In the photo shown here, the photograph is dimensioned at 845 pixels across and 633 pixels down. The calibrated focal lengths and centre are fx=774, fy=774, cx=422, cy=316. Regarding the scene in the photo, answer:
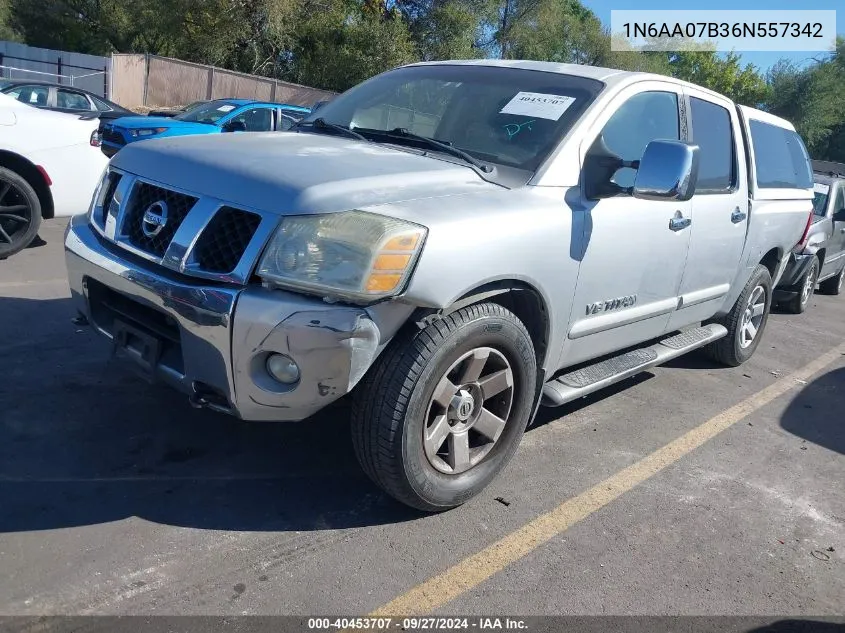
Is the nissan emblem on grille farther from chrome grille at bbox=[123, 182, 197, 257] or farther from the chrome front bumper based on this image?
the chrome front bumper

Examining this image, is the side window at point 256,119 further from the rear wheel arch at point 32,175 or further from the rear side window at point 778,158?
the rear side window at point 778,158

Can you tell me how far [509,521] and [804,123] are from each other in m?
45.3

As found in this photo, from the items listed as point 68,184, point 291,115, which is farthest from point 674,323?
point 291,115

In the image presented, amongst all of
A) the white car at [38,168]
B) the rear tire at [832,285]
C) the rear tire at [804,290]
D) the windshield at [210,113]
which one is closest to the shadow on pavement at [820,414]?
the rear tire at [804,290]

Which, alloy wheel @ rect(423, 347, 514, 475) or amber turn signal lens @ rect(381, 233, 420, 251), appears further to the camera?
alloy wheel @ rect(423, 347, 514, 475)

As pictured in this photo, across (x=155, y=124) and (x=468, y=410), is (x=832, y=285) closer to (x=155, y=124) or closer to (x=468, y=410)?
(x=468, y=410)

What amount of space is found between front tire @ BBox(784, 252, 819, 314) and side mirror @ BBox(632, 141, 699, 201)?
19.0 ft

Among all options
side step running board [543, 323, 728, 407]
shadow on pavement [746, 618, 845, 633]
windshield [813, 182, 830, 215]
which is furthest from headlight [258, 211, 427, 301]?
windshield [813, 182, 830, 215]

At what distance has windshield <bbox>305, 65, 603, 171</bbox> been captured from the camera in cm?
366

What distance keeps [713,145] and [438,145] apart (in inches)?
81.2

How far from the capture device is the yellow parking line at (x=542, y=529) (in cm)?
275

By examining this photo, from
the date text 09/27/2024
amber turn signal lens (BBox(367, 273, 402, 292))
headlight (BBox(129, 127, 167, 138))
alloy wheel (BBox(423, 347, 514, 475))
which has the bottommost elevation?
the date text 09/27/2024

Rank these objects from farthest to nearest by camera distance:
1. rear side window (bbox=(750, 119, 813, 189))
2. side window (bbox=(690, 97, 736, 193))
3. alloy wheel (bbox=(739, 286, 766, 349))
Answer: alloy wheel (bbox=(739, 286, 766, 349)) → rear side window (bbox=(750, 119, 813, 189)) → side window (bbox=(690, 97, 736, 193))

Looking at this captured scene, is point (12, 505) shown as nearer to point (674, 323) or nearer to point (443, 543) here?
point (443, 543)
